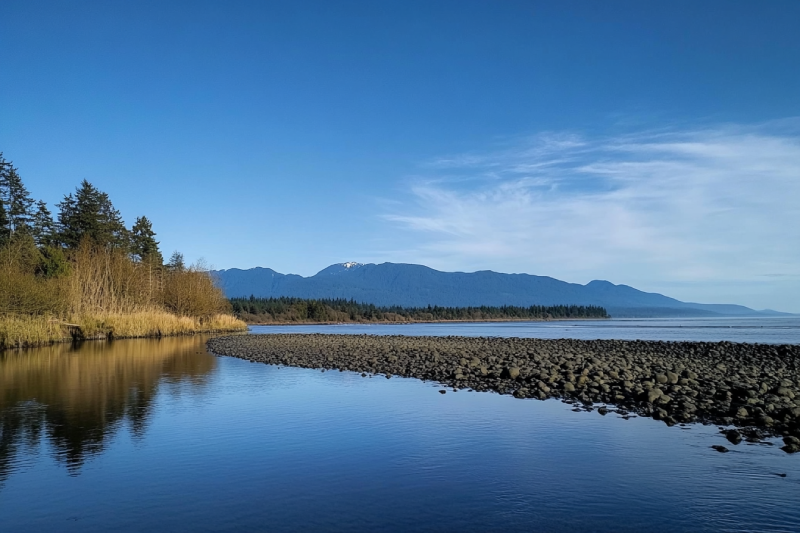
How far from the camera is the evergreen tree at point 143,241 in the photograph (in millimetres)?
76562

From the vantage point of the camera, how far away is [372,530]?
23.7 feet

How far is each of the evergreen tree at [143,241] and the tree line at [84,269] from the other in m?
0.12

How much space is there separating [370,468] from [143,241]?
76.3m

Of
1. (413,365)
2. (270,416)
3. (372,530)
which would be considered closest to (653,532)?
(372,530)

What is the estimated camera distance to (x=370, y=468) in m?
10.0

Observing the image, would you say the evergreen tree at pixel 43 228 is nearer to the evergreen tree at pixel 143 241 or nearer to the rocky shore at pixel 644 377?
the evergreen tree at pixel 143 241

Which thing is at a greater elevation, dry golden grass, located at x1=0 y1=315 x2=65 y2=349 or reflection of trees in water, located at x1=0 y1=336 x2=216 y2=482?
dry golden grass, located at x1=0 y1=315 x2=65 y2=349

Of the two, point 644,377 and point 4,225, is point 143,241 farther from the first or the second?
A: point 644,377

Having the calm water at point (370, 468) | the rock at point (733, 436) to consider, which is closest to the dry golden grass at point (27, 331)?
the calm water at point (370, 468)

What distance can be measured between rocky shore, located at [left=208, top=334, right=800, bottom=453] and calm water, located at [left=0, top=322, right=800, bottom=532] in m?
1.27

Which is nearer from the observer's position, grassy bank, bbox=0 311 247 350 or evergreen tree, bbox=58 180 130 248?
grassy bank, bbox=0 311 247 350

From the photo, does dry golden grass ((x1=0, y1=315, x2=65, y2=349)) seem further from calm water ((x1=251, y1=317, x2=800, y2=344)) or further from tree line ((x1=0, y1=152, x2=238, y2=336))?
calm water ((x1=251, y1=317, x2=800, y2=344))

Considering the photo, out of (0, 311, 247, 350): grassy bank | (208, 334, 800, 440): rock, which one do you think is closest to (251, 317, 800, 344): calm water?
(0, 311, 247, 350): grassy bank

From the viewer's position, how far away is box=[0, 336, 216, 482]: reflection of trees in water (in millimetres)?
11883
